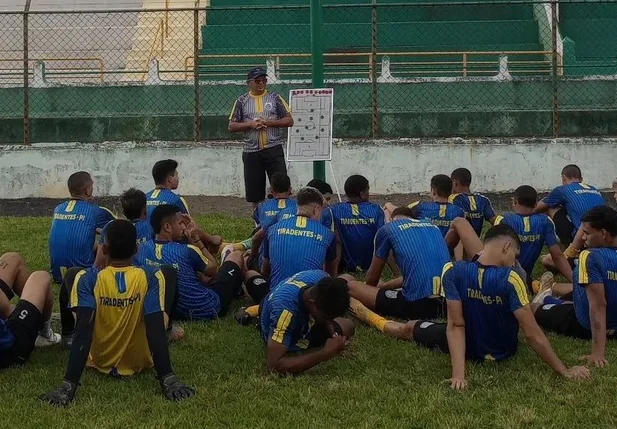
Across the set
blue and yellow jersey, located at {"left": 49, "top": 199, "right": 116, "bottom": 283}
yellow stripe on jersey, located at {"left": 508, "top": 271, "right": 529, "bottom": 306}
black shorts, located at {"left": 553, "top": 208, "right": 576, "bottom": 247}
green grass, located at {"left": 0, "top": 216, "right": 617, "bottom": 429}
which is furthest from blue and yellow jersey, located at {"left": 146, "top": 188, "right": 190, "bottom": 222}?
black shorts, located at {"left": 553, "top": 208, "right": 576, "bottom": 247}

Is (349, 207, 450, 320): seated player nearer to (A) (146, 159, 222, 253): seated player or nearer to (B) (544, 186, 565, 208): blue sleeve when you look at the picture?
(A) (146, 159, 222, 253): seated player

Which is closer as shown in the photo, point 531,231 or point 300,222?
point 300,222

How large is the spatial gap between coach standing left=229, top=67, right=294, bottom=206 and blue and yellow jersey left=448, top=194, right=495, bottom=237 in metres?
2.39

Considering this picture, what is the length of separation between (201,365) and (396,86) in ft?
35.0

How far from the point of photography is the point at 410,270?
755 cm

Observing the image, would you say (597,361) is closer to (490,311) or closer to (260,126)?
(490,311)

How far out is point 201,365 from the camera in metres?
6.46

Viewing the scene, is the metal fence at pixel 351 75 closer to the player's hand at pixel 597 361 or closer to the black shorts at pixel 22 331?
the black shorts at pixel 22 331

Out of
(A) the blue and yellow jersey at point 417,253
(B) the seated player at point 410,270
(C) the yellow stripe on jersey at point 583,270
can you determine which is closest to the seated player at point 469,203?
(B) the seated player at point 410,270

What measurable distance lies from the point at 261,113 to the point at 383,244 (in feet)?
12.4

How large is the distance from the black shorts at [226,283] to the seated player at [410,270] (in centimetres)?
109

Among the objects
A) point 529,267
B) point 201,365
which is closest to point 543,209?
point 529,267

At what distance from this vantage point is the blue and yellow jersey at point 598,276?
636 cm

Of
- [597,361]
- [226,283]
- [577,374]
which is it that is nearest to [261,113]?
[226,283]
